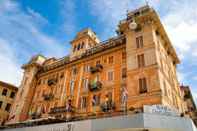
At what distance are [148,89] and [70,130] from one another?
11.1m

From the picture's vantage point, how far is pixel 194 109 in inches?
2031

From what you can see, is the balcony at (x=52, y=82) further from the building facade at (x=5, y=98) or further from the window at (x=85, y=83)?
the building facade at (x=5, y=98)

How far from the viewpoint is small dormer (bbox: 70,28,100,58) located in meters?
39.4

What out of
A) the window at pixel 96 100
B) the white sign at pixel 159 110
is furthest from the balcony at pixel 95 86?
A: the white sign at pixel 159 110

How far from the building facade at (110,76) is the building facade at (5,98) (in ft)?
26.1

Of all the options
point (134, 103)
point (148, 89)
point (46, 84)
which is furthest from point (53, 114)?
point (148, 89)

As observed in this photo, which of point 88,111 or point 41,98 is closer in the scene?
point 88,111

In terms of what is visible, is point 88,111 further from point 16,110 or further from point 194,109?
point 194,109

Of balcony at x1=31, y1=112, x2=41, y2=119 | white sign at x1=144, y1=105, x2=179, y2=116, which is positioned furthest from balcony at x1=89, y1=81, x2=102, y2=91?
white sign at x1=144, y1=105, x2=179, y2=116

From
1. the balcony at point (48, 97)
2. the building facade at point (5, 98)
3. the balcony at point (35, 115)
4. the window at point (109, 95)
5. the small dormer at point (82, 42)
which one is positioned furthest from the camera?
the building facade at point (5, 98)

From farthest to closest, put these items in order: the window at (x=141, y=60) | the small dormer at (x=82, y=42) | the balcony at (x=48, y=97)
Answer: the small dormer at (x=82, y=42) < the balcony at (x=48, y=97) < the window at (x=141, y=60)

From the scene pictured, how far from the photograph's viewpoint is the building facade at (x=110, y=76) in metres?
25.2

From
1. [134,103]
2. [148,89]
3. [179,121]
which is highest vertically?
[148,89]

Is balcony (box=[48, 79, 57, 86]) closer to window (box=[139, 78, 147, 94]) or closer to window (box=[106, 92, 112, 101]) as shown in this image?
window (box=[106, 92, 112, 101])
